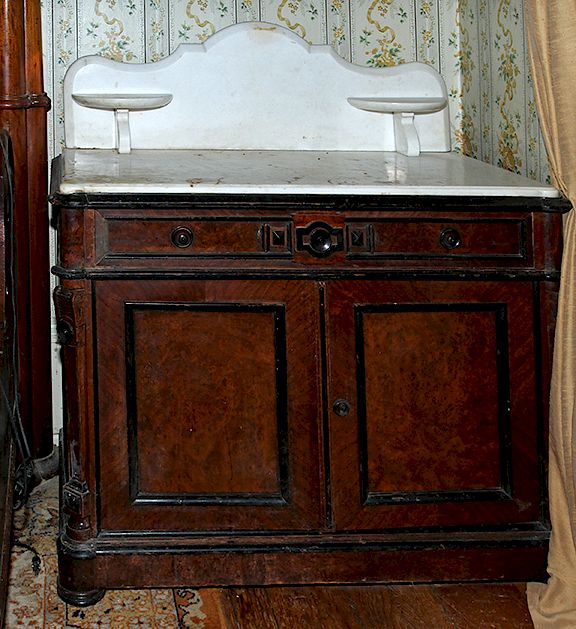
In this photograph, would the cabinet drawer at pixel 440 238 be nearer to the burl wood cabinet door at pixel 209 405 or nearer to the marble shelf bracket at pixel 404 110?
the burl wood cabinet door at pixel 209 405

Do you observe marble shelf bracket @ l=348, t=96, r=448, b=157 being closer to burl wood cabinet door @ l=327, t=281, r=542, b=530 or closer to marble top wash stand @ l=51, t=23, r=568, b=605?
marble top wash stand @ l=51, t=23, r=568, b=605

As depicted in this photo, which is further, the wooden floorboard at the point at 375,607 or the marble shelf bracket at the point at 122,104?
the marble shelf bracket at the point at 122,104

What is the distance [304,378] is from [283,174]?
17.4 inches

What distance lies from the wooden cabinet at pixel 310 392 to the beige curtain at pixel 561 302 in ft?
0.18

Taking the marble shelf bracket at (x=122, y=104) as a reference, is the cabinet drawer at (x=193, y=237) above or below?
below

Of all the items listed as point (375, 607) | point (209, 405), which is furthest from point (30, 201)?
point (375, 607)

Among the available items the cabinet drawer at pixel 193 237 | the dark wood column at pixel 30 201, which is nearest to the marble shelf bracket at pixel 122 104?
the dark wood column at pixel 30 201

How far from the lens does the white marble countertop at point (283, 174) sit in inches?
83.3

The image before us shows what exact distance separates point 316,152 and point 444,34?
54 centimetres

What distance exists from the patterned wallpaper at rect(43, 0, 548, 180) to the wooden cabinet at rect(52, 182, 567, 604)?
2.15ft

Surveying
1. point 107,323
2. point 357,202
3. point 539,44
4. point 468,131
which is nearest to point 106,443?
point 107,323

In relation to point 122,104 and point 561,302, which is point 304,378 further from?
point 122,104

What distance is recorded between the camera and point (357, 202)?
7.02 feet

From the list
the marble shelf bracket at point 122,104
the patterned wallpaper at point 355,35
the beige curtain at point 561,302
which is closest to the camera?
the beige curtain at point 561,302
